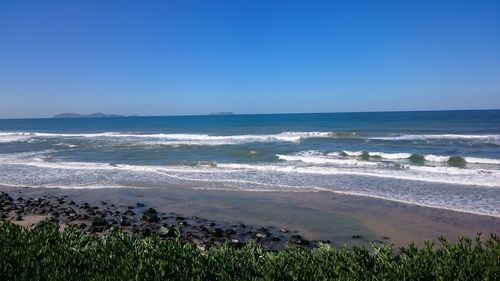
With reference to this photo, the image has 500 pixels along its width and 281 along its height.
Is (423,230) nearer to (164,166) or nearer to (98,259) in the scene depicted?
(98,259)

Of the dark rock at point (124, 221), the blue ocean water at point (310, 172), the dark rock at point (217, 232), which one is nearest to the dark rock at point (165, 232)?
the dark rock at point (217, 232)

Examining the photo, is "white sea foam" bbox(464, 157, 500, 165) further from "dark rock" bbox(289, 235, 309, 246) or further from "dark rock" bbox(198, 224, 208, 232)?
"dark rock" bbox(198, 224, 208, 232)

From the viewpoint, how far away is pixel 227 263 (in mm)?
5066

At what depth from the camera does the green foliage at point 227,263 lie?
14.8ft

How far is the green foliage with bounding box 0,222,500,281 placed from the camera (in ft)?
14.8

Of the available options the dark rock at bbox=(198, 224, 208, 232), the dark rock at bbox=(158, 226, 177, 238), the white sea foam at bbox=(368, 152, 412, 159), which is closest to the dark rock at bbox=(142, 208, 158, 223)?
the dark rock at bbox=(158, 226, 177, 238)

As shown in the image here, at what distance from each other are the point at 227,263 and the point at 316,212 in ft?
28.0

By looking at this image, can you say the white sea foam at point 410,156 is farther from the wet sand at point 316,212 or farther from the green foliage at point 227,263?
the green foliage at point 227,263

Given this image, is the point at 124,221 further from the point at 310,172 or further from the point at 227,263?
the point at 310,172

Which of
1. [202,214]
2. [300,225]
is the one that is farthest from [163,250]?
[202,214]

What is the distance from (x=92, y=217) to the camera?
1270 cm

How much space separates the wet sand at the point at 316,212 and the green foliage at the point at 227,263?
5107mm

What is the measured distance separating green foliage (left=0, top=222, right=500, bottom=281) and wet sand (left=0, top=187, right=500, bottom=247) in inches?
201

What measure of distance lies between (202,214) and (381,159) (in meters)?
16.9
